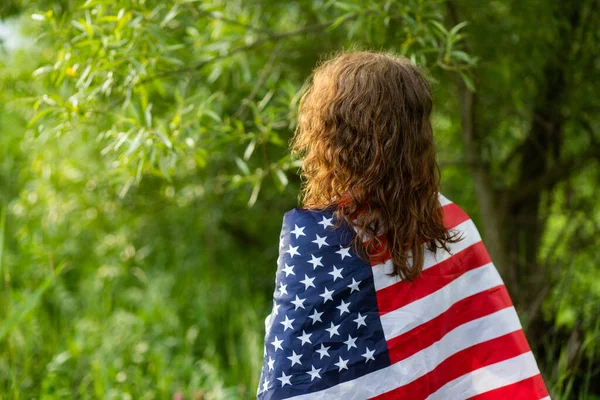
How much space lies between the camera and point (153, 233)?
4.35 metres

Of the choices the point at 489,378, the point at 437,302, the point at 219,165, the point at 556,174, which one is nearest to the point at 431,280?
the point at 437,302

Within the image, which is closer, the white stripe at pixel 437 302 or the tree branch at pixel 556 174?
the white stripe at pixel 437 302

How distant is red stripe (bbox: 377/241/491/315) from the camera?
168cm

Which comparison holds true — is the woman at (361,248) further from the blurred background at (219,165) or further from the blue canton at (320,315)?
the blurred background at (219,165)

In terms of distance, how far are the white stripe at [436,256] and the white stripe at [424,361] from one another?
20cm

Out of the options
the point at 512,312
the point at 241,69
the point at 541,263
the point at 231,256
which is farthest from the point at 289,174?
the point at 512,312

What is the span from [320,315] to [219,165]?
2231 mm

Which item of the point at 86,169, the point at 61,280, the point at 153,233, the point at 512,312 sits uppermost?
the point at 512,312

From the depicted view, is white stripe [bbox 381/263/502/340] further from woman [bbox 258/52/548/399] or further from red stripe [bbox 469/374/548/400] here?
red stripe [bbox 469/374/548/400]

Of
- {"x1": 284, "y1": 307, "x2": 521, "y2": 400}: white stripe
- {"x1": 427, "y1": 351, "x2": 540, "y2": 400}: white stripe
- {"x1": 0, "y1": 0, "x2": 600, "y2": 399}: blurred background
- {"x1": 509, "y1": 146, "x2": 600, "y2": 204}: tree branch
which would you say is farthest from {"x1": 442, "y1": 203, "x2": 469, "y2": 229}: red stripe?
{"x1": 509, "y1": 146, "x2": 600, "y2": 204}: tree branch

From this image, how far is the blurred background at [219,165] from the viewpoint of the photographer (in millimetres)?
2383

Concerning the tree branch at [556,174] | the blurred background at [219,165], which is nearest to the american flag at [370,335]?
the blurred background at [219,165]

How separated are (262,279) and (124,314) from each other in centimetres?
108

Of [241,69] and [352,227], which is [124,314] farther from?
[352,227]
